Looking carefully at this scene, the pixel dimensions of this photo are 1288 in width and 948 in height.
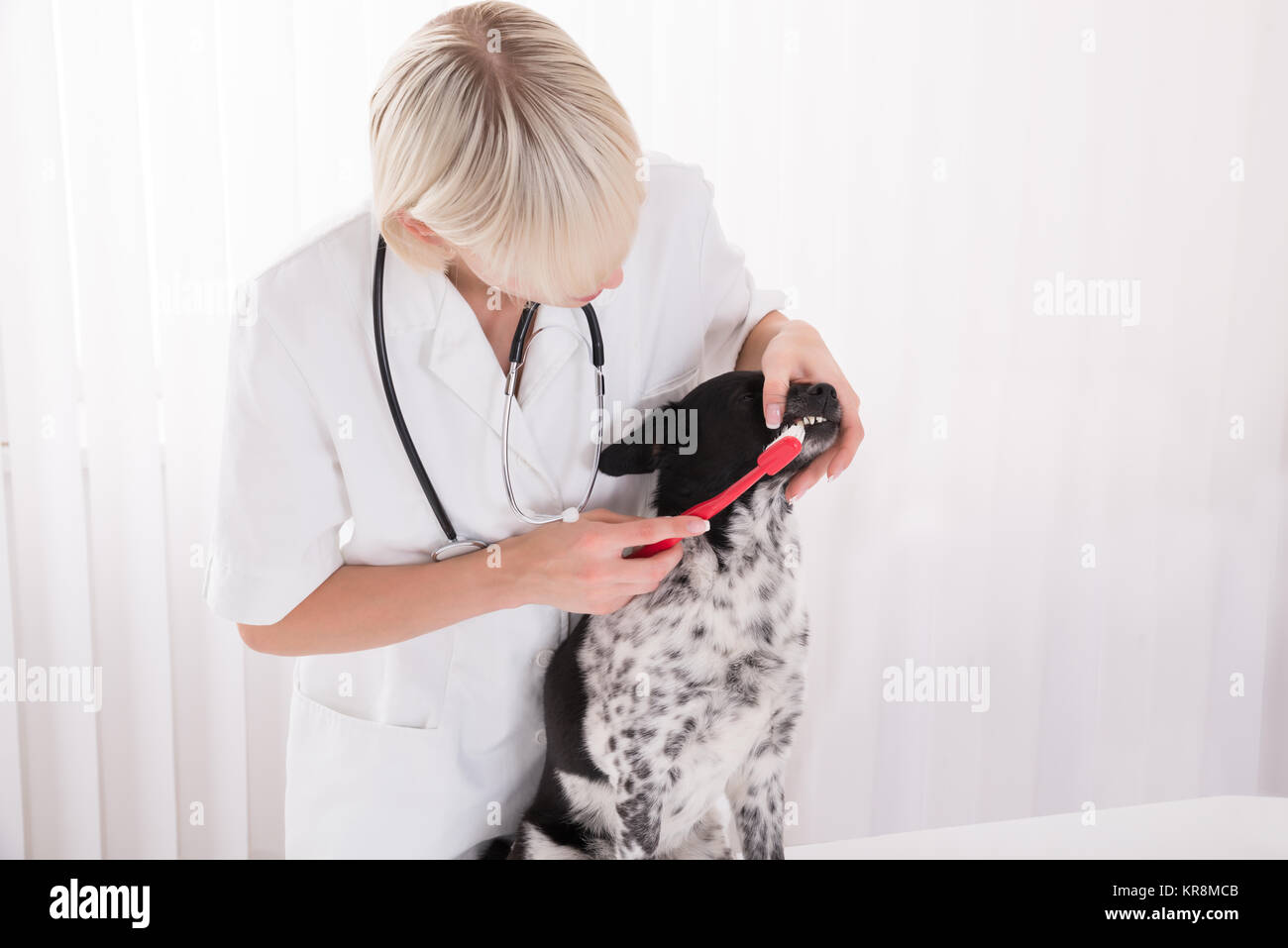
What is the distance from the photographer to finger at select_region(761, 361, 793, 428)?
1140 millimetres

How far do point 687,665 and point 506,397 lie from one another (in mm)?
438

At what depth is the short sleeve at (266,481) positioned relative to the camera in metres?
1.07

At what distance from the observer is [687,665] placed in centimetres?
119

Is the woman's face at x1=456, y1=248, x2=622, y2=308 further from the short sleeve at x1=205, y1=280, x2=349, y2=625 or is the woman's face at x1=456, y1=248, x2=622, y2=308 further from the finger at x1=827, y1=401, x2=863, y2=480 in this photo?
the finger at x1=827, y1=401, x2=863, y2=480

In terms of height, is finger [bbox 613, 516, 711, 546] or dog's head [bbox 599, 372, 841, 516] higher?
dog's head [bbox 599, 372, 841, 516]

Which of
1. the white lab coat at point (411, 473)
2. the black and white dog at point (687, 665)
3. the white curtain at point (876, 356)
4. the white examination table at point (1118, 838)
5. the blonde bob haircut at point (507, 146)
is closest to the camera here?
the blonde bob haircut at point (507, 146)

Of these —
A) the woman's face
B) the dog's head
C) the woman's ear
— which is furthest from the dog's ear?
the woman's ear

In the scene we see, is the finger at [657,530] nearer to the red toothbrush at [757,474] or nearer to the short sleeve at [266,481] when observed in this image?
the red toothbrush at [757,474]

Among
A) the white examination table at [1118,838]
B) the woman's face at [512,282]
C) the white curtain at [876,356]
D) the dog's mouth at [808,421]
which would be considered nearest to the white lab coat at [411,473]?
the woman's face at [512,282]

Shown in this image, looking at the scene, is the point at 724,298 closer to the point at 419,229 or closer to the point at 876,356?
the point at 419,229

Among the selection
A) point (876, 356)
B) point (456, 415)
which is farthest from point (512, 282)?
point (876, 356)

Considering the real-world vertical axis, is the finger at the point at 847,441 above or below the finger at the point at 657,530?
above

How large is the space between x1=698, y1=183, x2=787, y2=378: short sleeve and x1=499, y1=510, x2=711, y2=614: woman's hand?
1.25 ft

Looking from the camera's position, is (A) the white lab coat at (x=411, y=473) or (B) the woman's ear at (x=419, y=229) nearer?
(B) the woman's ear at (x=419, y=229)
